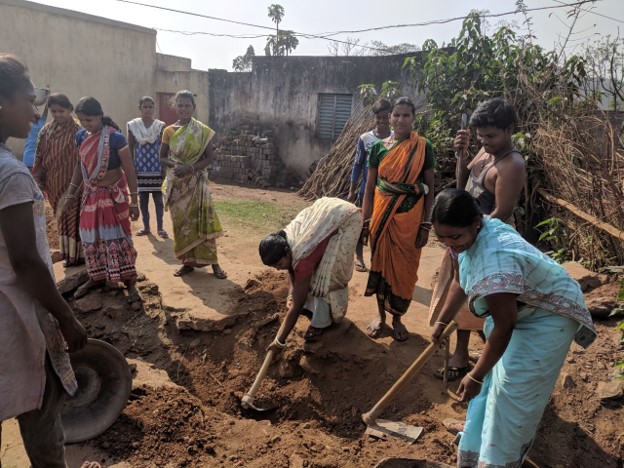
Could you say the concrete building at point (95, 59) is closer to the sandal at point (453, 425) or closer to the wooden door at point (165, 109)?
the wooden door at point (165, 109)

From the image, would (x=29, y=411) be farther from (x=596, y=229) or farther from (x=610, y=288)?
(x=596, y=229)

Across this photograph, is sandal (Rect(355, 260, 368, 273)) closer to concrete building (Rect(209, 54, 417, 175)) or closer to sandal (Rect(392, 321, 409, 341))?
sandal (Rect(392, 321, 409, 341))

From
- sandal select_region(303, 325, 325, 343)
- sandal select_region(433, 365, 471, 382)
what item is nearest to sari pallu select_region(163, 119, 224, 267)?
sandal select_region(303, 325, 325, 343)

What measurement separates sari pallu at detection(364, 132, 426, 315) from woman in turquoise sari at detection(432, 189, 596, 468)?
146 centimetres

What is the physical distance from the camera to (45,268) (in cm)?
168

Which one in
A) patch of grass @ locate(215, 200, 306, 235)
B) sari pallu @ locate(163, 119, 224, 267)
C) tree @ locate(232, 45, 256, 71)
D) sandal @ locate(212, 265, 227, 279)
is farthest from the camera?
tree @ locate(232, 45, 256, 71)

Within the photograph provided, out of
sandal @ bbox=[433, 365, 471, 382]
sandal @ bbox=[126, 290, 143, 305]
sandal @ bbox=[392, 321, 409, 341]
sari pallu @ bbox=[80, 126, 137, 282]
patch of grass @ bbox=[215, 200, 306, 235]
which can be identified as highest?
sari pallu @ bbox=[80, 126, 137, 282]

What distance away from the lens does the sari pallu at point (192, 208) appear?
459 centimetres

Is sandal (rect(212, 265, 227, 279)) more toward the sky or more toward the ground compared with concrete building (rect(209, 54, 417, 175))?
more toward the ground

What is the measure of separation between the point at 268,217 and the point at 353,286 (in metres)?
3.77

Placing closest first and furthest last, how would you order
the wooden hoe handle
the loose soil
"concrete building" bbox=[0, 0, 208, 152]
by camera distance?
the loose soil
the wooden hoe handle
"concrete building" bbox=[0, 0, 208, 152]

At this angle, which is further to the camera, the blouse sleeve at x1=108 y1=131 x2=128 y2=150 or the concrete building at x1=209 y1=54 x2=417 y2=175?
the concrete building at x1=209 y1=54 x2=417 y2=175

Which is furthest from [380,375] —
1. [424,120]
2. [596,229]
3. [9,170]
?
[424,120]

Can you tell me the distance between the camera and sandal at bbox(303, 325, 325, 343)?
138 inches
